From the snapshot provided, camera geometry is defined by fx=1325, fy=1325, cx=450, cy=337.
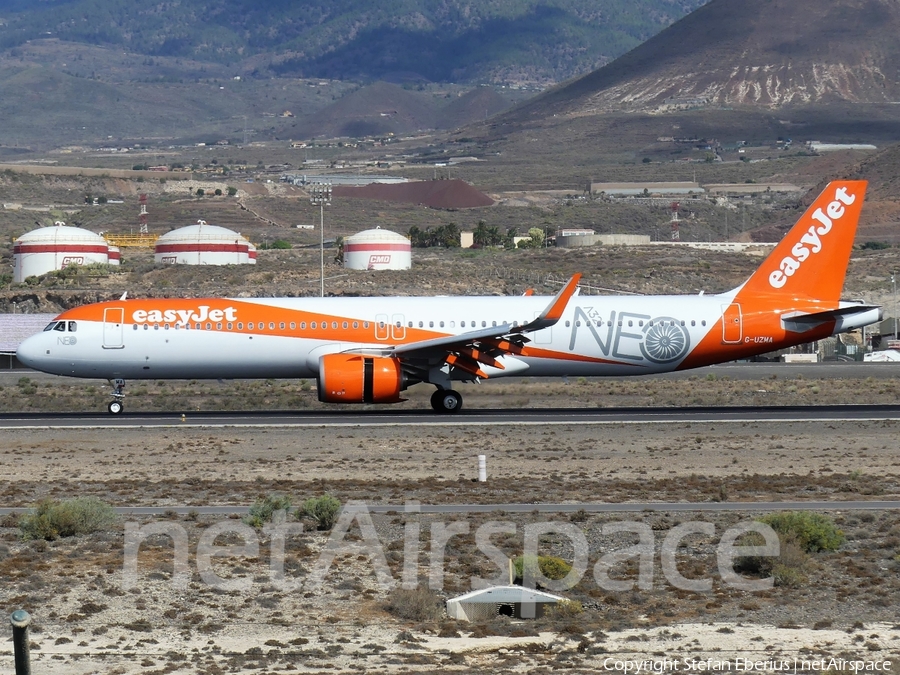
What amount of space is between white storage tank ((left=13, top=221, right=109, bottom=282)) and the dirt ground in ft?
237

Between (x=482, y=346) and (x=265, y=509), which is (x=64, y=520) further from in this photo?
(x=482, y=346)

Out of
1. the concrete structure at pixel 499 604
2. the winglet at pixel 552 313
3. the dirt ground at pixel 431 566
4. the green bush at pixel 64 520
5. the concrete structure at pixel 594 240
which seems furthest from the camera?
the concrete structure at pixel 594 240

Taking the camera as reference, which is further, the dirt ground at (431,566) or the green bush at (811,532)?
the green bush at (811,532)

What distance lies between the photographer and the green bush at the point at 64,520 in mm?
19828

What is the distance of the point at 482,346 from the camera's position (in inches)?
1457

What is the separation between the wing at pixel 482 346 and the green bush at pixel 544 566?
60.8ft

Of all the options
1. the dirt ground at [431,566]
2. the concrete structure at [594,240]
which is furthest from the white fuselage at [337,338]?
the concrete structure at [594,240]

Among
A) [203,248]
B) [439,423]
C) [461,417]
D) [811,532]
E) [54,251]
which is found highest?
[203,248]

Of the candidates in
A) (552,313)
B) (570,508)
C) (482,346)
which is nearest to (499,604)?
(570,508)

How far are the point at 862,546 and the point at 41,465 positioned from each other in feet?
56.8

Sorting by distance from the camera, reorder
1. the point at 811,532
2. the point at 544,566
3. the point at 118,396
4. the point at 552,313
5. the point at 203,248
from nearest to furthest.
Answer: the point at 544,566 < the point at 811,532 < the point at 552,313 < the point at 118,396 < the point at 203,248

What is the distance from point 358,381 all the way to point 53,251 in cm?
7055

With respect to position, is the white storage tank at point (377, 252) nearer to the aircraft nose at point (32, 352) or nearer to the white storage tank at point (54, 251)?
the white storage tank at point (54, 251)

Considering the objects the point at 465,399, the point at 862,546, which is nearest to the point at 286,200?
the point at 465,399
